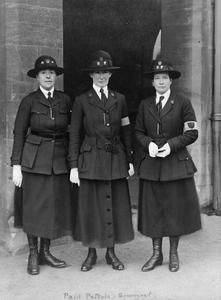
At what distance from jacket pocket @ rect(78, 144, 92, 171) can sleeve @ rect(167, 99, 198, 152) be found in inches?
28.1

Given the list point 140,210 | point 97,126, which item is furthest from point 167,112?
point 140,210

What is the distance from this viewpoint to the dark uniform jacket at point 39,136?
15.4ft

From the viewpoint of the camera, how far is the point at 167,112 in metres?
4.71

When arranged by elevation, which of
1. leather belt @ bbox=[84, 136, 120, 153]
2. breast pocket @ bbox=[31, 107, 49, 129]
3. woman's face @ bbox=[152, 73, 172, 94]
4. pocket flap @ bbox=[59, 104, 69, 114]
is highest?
woman's face @ bbox=[152, 73, 172, 94]

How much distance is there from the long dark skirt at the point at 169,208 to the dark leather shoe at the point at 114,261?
1.19ft

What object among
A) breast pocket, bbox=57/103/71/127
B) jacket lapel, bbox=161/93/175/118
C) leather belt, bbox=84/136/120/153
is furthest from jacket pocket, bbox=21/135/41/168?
jacket lapel, bbox=161/93/175/118

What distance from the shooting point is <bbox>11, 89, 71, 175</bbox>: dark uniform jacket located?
4.69 metres

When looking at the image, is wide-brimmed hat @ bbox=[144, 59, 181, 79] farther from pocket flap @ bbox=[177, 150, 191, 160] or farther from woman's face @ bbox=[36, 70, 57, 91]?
woman's face @ bbox=[36, 70, 57, 91]

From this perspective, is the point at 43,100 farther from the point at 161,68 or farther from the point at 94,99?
the point at 161,68

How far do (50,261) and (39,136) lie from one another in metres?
1.20

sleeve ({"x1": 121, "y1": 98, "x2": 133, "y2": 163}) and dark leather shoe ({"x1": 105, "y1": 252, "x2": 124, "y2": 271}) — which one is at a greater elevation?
sleeve ({"x1": 121, "y1": 98, "x2": 133, "y2": 163})

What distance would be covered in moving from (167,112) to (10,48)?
1714 mm

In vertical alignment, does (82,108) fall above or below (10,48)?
below

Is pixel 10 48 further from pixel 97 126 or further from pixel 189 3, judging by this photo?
pixel 189 3
